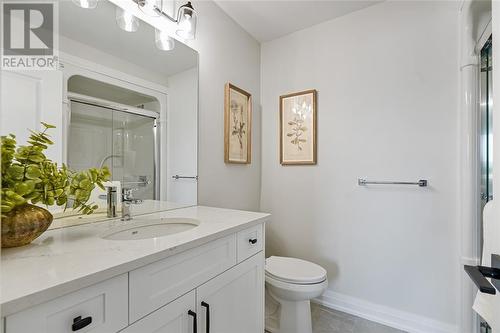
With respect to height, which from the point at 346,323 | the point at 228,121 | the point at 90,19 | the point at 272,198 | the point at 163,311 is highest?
the point at 90,19

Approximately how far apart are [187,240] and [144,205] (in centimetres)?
62

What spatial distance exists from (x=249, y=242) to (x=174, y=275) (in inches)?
17.7

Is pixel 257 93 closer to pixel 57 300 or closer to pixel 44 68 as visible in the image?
pixel 44 68

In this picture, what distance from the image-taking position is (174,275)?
2.52 ft

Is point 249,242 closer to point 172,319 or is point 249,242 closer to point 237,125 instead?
point 172,319

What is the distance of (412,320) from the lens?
1.60 metres

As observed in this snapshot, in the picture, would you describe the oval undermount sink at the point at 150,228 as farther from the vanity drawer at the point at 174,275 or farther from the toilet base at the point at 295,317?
the toilet base at the point at 295,317

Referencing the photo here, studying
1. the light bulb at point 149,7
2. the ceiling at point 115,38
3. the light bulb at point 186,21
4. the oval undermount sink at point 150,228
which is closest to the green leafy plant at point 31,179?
the oval undermount sink at point 150,228

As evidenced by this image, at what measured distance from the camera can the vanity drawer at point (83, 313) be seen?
47 centimetres

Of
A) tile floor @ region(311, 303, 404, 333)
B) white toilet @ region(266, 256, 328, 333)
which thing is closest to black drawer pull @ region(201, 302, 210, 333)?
white toilet @ region(266, 256, 328, 333)

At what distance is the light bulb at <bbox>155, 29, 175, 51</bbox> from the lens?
1.38 metres

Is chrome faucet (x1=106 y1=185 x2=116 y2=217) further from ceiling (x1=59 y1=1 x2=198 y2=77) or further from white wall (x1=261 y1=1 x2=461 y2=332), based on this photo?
white wall (x1=261 y1=1 x2=461 y2=332)

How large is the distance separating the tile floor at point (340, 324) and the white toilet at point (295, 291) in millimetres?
252

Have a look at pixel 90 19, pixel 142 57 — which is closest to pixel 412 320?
pixel 142 57
